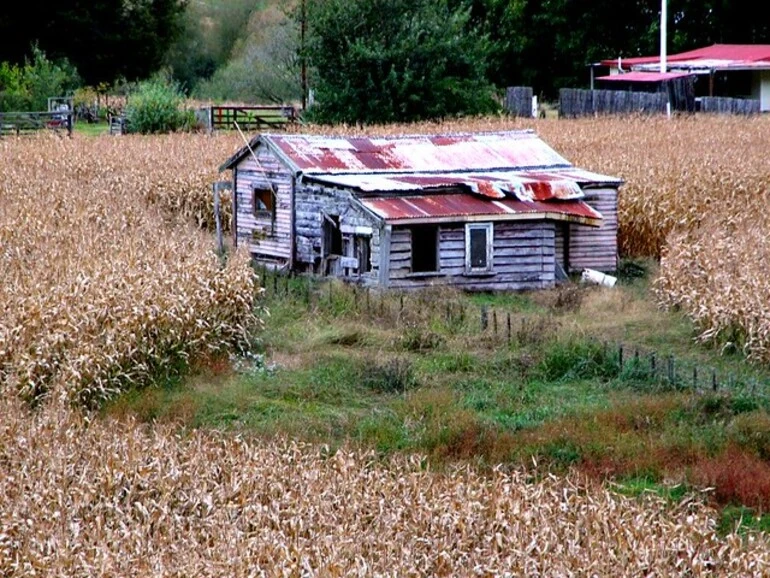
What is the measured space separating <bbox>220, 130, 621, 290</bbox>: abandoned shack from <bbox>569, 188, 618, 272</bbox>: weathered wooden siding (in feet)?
0.06

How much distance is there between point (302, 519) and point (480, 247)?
453 inches

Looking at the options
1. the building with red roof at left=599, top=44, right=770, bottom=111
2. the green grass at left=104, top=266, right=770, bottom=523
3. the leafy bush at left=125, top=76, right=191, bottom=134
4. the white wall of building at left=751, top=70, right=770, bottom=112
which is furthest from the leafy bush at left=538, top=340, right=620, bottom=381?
the white wall of building at left=751, top=70, right=770, bottom=112

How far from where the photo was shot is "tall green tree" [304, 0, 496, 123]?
42656 mm

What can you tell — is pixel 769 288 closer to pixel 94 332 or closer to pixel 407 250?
pixel 407 250

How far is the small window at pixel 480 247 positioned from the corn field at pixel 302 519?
30.3 ft

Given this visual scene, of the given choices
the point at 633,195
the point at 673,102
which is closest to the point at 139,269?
the point at 633,195

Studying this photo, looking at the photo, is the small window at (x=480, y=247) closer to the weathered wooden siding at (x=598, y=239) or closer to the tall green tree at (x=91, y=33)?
the weathered wooden siding at (x=598, y=239)

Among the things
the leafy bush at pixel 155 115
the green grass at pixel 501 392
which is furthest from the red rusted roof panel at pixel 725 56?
the green grass at pixel 501 392

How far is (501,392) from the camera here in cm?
1596

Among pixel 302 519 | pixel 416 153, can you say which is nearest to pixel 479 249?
pixel 416 153

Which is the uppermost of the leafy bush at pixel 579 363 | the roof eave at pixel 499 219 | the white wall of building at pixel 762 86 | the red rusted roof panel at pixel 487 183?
the white wall of building at pixel 762 86

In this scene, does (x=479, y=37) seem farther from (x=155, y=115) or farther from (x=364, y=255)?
(x=364, y=255)

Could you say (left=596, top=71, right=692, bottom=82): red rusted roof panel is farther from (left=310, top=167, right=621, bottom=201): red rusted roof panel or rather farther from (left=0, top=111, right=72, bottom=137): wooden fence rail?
(left=310, top=167, right=621, bottom=201): red rusted roof panel

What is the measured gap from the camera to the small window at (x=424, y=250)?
21969 mm
